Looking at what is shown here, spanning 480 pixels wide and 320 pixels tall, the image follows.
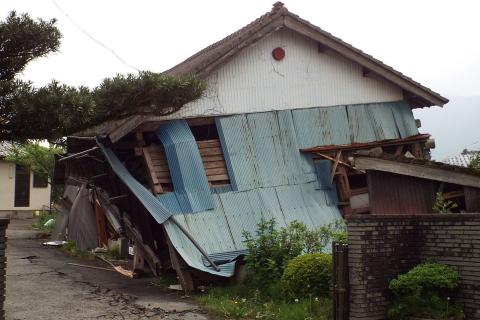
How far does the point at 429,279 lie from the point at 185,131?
6.74 metres

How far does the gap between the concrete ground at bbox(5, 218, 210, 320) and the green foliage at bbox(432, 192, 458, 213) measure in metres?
4.68

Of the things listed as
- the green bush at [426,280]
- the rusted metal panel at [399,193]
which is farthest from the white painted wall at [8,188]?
the green bush at [426,280]

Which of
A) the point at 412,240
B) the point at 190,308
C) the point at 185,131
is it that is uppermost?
the point at 185,131

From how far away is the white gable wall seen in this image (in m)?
13.6

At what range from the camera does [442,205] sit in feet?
34.0

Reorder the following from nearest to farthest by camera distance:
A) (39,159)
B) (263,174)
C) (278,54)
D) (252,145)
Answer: (263,174)
(252,145)
(278,54)
(39,159)

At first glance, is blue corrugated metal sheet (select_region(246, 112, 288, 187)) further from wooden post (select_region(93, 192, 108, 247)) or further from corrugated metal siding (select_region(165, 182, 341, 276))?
wooden post (select_region(93, 192, 108, 247))

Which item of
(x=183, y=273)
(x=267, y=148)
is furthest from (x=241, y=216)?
(x=267, y=148)

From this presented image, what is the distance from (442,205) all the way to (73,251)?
1111 centimetres

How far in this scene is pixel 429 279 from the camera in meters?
7.66

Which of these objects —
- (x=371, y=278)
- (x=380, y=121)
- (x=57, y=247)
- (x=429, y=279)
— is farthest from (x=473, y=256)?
(x=57, y=247)

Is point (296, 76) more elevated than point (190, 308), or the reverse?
point (296, 76)

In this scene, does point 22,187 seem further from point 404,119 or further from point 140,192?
point 404,119

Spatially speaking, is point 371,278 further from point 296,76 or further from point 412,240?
point 296,76
